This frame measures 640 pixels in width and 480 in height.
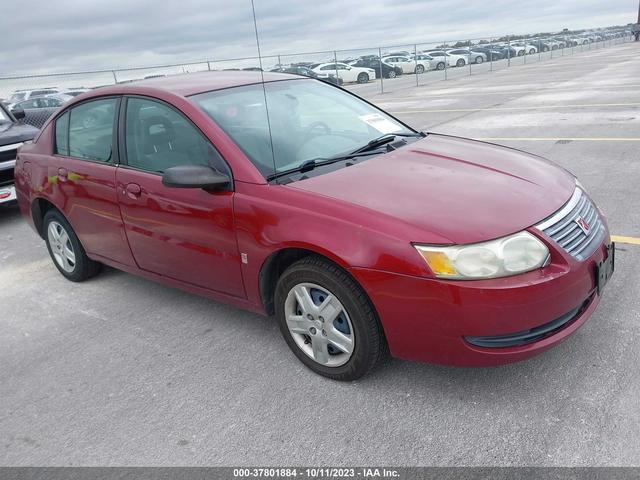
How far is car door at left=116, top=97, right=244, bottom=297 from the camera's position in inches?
126

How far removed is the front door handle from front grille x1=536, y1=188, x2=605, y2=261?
7.77ft

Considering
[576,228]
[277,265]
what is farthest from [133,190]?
[576,228]

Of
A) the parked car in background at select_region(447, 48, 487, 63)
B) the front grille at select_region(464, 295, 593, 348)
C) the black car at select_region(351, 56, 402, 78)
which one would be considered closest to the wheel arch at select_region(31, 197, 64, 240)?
the front grille at select_region(464, 295, 593, 348)

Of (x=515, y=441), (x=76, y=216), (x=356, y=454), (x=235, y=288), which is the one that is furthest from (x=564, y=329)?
(x=76, y=216)

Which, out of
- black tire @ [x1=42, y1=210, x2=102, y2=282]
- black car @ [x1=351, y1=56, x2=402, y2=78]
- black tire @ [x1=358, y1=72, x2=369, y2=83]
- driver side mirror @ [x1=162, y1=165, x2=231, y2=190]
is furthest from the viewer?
black car @ [x1=351, y1=56, x2=402, y2=78]

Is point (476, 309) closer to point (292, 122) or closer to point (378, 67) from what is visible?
point (292, 122)

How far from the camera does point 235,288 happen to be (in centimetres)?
327

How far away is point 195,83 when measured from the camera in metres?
3.76

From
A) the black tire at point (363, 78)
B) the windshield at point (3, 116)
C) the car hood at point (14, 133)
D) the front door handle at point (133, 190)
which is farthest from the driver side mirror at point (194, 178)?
the black tire at point (363, 78)

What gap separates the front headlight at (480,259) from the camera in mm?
2426

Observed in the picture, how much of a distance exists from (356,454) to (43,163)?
11.5 feet

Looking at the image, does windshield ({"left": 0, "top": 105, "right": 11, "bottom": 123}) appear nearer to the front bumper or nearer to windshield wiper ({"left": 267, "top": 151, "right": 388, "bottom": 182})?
windshield wiper ({"left": 267, "top": 151, "right": 388, "bottom": 182})

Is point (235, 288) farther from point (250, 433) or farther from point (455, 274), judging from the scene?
point (455, 274)

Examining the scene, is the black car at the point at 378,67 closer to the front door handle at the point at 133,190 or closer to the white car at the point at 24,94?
the white car at the point at 24,94
